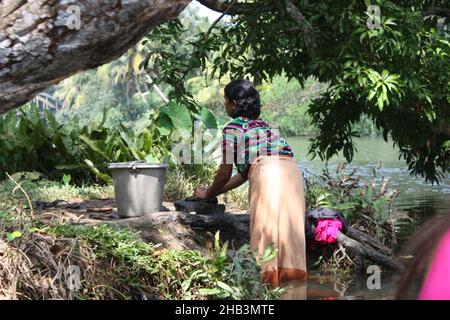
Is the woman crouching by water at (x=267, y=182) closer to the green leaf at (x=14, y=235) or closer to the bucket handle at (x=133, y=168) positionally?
the bucket handle at (x=133, y=168)

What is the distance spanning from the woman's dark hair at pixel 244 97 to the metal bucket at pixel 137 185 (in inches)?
64.3

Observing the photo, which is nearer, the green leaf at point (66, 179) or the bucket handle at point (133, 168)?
the bucket handle at point (133, 168)

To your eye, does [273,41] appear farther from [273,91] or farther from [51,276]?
[273,91]

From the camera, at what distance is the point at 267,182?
5.32 meters

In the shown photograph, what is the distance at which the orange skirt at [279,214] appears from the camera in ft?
17.4

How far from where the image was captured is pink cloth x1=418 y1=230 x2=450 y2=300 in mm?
994

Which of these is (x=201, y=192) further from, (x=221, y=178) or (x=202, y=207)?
(x=221, y=178)

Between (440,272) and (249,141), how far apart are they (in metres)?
4.44

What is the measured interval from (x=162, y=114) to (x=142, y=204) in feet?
12.4

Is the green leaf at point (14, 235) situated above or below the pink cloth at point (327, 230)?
above

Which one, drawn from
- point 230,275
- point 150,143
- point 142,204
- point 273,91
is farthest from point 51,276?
point 273,91

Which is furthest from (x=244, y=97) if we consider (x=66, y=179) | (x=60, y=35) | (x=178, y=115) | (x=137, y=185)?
(x=178, y=115)

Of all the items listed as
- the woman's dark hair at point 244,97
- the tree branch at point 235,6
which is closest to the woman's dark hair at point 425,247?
the woman's dark hair at point 244,97

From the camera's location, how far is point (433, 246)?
101 centimetres
